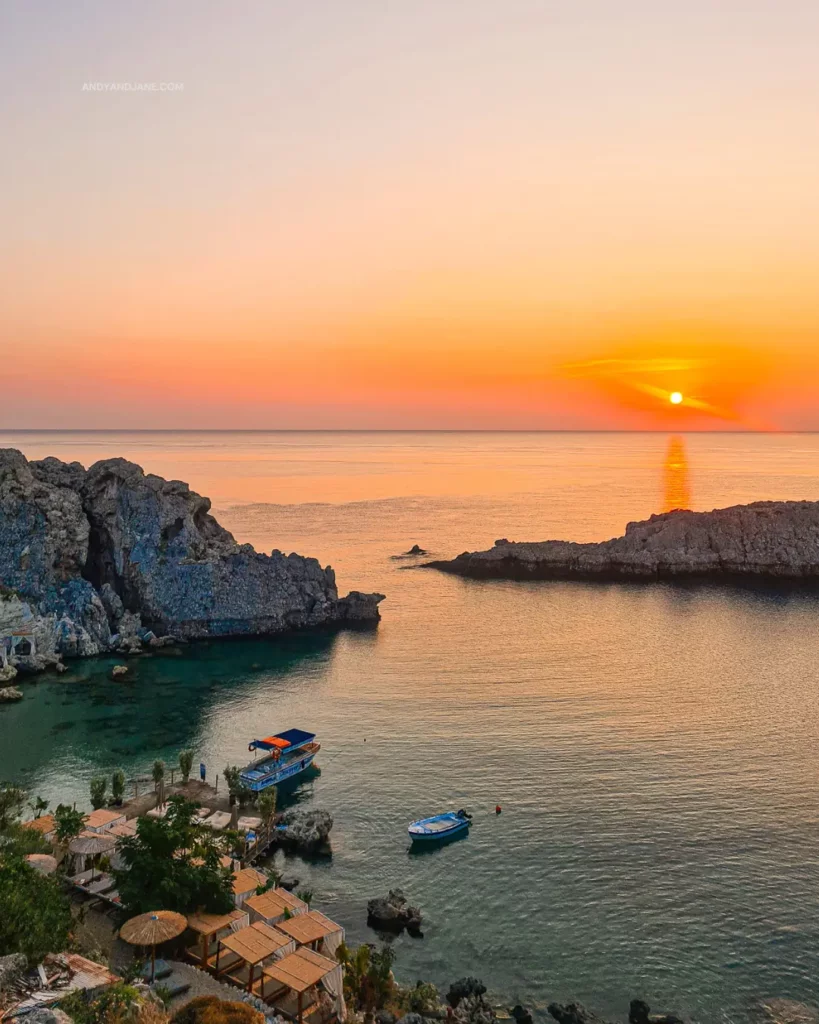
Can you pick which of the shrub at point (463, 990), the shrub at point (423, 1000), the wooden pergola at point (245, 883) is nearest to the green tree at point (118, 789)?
the wooden pergola at point (245, 883)

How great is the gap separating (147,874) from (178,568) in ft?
179

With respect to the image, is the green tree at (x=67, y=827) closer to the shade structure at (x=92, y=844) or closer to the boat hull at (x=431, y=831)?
the shade structure at (x=92, y=844)

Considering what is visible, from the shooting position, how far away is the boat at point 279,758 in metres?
50.4

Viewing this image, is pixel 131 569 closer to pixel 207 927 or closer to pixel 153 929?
pixel 207 927

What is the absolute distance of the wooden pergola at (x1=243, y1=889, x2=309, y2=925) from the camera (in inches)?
1328

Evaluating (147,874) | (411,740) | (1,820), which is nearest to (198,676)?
(411,740)

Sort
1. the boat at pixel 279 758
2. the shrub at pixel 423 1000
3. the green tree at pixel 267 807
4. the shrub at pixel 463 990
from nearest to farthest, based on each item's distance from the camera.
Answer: the shrub at pixel 423 1000 < the shrub at pixel 463 990 < the green tree at pixel 267 807 < the boat at pixel 279 758

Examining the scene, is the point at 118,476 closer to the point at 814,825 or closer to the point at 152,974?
the point at 152,974

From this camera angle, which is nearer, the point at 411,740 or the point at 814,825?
the point at 814,825

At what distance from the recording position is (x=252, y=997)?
29.2m

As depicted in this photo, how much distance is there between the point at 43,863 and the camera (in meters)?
35.2

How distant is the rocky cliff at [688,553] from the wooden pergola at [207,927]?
85655 mm

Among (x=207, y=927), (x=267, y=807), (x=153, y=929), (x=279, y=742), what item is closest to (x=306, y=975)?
(x=207, y=927)

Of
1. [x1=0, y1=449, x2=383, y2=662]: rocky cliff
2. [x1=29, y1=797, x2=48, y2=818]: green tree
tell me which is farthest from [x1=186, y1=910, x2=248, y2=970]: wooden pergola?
[x1=0, y1=449, x2=383, y2=662]: rocky cliff
